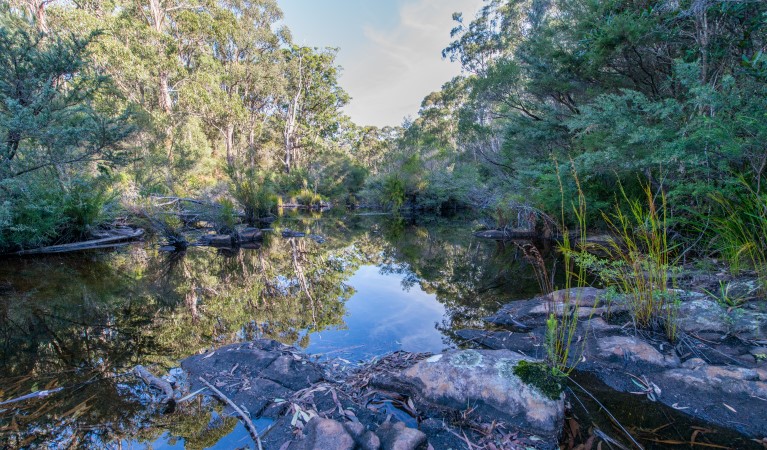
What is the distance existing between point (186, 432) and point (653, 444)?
250 centimetres

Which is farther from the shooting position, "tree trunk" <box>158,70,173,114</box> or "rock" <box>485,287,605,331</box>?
"tree trunk" <box>158,70,173,114</box>

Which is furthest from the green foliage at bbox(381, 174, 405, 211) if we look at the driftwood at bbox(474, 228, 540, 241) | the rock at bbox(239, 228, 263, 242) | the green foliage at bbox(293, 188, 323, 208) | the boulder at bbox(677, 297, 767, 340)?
the boulder at bbox(677, 297, 767, 340)

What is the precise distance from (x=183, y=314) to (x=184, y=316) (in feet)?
0.27

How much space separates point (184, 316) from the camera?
12.1 feet

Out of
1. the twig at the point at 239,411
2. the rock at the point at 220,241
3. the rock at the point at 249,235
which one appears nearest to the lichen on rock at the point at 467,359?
the twig at the point at 239,411

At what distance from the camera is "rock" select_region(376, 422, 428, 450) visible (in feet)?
4.83

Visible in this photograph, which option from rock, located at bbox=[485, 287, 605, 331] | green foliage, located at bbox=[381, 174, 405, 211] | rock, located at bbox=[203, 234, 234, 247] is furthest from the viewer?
green foliage, located at bbox=[381, 174, 405, 211]

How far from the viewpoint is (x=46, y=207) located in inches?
236

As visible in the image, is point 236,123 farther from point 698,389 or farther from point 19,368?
point 698,389

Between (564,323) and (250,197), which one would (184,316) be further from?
(250,197)

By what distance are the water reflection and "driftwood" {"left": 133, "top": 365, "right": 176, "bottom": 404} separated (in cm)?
7

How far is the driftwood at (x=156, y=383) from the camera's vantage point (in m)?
2.10

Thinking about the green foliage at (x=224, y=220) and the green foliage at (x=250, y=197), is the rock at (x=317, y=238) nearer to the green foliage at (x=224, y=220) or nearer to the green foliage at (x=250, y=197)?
the green foliage at (x=224, y=220)

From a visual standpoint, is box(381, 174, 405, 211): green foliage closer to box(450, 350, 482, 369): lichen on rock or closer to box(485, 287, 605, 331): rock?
box(485, 287, 605, 331): rock
